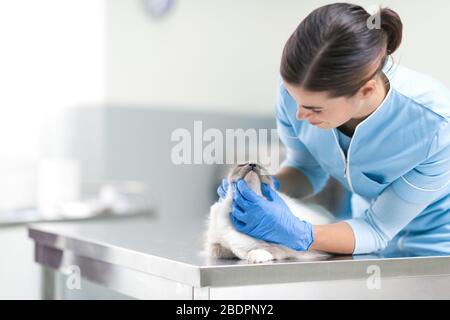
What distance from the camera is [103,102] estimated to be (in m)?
3.21

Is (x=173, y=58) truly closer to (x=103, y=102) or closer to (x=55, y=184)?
(x=103, y=102)

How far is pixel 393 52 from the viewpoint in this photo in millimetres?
1062

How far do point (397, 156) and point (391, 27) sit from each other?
225 mm

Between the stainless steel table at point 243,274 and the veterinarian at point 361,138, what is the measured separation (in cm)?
6

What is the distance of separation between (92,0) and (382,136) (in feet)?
7.54

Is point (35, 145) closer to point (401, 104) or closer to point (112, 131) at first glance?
point (112, 131)

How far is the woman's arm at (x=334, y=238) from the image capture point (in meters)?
1.05

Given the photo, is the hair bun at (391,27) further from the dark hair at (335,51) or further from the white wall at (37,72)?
Answer: the white wall at (37,72)

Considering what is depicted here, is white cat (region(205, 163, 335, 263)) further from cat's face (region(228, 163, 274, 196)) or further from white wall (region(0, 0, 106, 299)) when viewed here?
white wall (region(0, 0, 106, 299))

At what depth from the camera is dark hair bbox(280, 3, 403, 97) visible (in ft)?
3.19

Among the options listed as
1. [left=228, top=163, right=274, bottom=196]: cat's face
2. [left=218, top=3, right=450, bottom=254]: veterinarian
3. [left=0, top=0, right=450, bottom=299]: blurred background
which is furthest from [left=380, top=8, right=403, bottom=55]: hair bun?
A: [left=0, top=0, right=450, bottom=299]: blurred background

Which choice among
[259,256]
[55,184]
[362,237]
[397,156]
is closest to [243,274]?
[259,256]

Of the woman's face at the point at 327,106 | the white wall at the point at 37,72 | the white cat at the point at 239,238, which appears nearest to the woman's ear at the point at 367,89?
the woman's face at the point at 327,106
